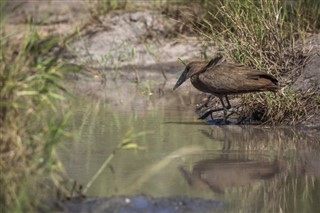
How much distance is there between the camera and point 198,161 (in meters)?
8.47

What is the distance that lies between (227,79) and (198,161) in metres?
1.98

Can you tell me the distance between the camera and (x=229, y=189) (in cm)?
750

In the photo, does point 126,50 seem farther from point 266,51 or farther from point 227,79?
Result: point 227,79

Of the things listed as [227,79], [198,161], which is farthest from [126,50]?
[198,161]

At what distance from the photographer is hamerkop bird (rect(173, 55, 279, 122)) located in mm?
10047

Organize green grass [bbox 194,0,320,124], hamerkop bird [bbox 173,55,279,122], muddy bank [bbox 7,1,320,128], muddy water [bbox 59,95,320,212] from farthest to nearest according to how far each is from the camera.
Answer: muddy bank [bbox 7,1,320,128], green grass [bbox 194,0,320,124], hamerkop bird [bbox 173,55,279,122], muddy water [bbox 59,95,320,212]

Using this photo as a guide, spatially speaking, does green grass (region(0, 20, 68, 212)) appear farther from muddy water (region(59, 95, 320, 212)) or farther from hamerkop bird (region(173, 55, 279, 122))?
hamerkop bird (region(173, 55, 279, 122))

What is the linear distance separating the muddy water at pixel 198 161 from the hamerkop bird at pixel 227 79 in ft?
1.21

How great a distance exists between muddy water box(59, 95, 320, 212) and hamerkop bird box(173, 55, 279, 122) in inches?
14.5

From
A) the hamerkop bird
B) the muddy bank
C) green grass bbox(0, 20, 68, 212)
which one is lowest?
the muddy bank

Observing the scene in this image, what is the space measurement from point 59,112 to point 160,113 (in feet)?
10.9

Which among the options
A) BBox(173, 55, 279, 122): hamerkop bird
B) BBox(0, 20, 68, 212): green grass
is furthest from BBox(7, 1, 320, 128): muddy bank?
BBox(0, 20, 68, 212): green grass

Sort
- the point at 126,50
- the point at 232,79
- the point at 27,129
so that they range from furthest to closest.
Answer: the point at 126,50 < the point at 232,79 < the point at 27,129

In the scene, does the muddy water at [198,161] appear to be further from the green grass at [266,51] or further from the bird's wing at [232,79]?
the bird's wing at [232,79]
